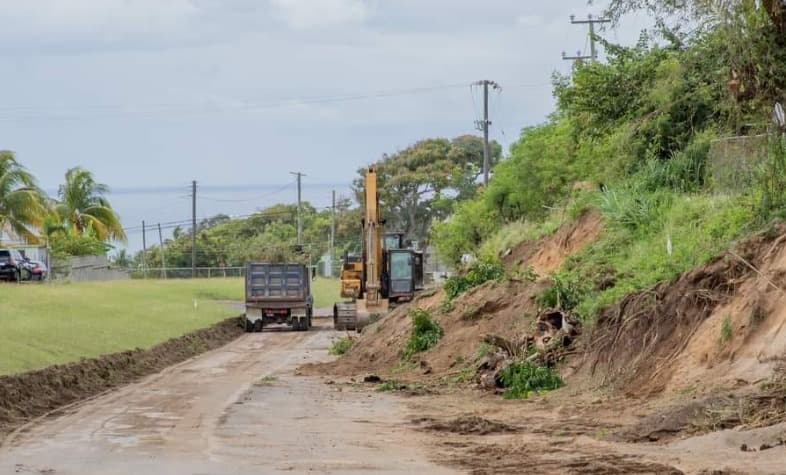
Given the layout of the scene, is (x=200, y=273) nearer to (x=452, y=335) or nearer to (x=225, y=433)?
(x=452, y=335)

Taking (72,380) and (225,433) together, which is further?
(72,380)

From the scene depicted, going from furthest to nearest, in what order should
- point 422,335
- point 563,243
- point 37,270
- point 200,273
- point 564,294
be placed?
1. point 200,273
2. point 37,270
3. point 563,243
4. point 422,335
5. point 564,294

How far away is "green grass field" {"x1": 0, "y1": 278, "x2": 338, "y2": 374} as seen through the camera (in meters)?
29.6

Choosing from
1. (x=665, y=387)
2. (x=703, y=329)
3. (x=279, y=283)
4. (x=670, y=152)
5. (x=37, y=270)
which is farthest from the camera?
(x=37, y=270)

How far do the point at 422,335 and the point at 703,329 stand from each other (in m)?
11.3

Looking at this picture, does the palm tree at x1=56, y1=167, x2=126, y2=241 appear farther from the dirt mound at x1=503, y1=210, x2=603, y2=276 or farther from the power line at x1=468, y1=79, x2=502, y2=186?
the dirt mound at x1=503, y1=210, x2=603, y2=276

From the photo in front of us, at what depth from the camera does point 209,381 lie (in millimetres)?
29438

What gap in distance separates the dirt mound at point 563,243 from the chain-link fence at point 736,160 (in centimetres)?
577

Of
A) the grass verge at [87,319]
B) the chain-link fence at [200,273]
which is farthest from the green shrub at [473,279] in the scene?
the chain-link fence at [200,273]

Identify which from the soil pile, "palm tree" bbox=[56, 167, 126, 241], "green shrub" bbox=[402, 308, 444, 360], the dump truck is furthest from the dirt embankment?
"palm tree" bbox=[56, 167, 126, 241]

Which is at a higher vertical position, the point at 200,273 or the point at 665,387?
the point at 200,273

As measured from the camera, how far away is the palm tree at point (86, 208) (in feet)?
274

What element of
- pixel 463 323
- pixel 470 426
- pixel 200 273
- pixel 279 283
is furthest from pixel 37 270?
pixel 470 426

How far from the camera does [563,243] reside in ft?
115
